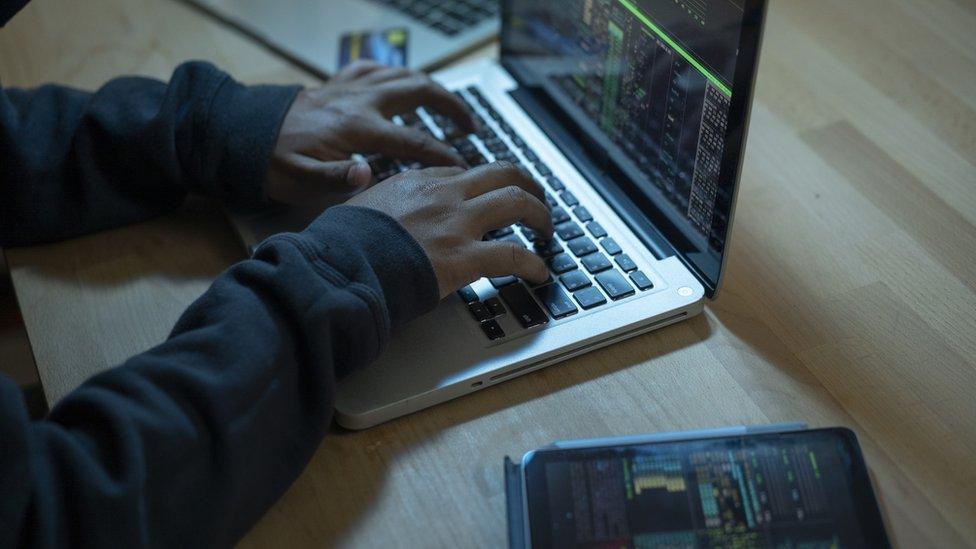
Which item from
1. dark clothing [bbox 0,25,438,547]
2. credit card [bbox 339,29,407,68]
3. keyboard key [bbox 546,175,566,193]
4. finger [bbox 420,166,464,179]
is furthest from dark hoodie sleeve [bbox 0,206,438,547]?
credit card [bbox 339,29,407,68]

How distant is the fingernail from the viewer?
80cm

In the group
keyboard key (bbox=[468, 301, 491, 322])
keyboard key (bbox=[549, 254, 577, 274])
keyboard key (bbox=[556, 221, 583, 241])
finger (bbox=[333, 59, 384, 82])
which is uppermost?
finger (bbox=[333, 59, 384, 82])

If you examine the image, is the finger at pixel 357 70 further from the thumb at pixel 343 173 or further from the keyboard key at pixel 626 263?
the keyboard key at pixel 626 263

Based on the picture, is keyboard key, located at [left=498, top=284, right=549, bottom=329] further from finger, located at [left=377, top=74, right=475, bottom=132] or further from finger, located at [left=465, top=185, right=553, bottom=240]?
finger, located at [left=377, top=74, right=475, bottom=132]

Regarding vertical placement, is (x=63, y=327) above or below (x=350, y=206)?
below

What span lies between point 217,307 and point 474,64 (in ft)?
1.59

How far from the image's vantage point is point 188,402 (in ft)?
1.95

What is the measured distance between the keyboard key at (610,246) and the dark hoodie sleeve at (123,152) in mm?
301

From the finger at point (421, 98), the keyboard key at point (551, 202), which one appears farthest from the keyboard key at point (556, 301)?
the finger at point (421, 98)

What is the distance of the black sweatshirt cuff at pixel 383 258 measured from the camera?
66cm

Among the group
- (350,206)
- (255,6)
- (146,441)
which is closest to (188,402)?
(146,441)

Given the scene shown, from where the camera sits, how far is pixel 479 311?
731mm

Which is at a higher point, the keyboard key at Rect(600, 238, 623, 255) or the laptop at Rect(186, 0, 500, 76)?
the laptop at Rect(186, 0, 500, 76)

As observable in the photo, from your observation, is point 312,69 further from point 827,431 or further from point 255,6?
point 827,431
